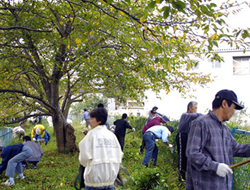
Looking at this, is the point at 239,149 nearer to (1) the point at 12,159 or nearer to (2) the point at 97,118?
(2) the point at 97,118

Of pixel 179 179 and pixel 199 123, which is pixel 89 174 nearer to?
pixel 199 123

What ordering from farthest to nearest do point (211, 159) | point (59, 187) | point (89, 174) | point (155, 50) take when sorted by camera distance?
1. point (59, 187)
2. point (155, 50)
3. point (89, 174)
4. point (211, 159)

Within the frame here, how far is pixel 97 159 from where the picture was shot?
12.6 ft

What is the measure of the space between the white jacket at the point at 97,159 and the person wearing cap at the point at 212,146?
121 cm

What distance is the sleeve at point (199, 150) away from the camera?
2.91m

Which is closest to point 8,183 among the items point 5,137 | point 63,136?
point 63,136

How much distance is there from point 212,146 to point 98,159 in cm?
153

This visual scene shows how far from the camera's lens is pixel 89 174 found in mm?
3811

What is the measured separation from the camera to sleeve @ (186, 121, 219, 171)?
2.91 metres

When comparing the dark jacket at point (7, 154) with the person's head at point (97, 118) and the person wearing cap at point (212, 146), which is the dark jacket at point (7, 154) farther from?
the person wearing cap at point (212, 146)

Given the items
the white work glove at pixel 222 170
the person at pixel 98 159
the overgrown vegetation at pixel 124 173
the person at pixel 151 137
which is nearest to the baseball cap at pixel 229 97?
the white work glove at pixel 222 170

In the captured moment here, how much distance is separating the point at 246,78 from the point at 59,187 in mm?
21830

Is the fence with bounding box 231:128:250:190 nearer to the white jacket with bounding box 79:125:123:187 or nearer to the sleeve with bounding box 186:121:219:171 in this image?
the sleeve with bounding box 186:121:219:171

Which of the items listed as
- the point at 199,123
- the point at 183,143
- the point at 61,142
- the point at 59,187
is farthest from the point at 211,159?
the point at 61,142
